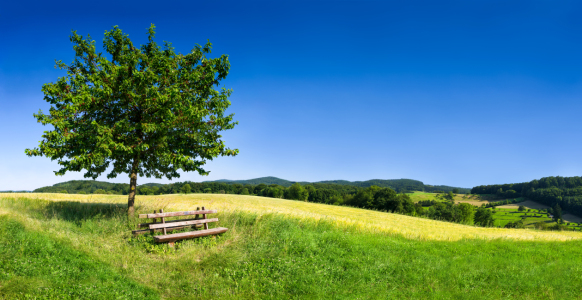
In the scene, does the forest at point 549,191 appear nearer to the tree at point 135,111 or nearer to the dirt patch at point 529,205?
the dirt patch at point 529,205

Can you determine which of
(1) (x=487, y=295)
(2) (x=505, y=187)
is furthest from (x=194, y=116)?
(2) (x=505, y=187)

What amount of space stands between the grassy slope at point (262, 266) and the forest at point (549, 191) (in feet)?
444

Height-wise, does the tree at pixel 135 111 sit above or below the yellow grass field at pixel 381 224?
above

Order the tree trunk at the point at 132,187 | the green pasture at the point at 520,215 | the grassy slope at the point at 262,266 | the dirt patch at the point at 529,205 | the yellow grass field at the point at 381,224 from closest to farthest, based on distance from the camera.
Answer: the grassy slope at the point at 262,266
the tree trunk at the point at 132,187
the yellow grass field at the point at 381,224
the green pasture at the point at 520,215
the dirt patch at the point at 529,205

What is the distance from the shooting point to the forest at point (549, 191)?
10684cm

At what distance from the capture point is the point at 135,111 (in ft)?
43.2

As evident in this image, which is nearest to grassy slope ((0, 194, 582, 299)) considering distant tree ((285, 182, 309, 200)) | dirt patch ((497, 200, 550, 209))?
distant tree ((285, 182, 309, 200))

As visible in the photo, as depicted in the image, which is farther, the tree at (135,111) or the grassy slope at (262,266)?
the tree at (135,111)

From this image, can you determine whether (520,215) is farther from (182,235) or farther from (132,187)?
(132,187)

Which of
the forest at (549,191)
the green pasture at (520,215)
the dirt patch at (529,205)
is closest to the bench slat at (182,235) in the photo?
the green pasture at (520,215)

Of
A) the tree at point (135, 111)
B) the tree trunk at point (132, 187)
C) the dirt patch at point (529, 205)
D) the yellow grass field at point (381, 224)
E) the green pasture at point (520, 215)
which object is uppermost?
the tree at point (135, 111)

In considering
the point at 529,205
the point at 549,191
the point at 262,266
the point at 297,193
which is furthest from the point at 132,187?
the point at 549,191

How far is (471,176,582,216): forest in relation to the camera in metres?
107

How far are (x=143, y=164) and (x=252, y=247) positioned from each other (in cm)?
762
